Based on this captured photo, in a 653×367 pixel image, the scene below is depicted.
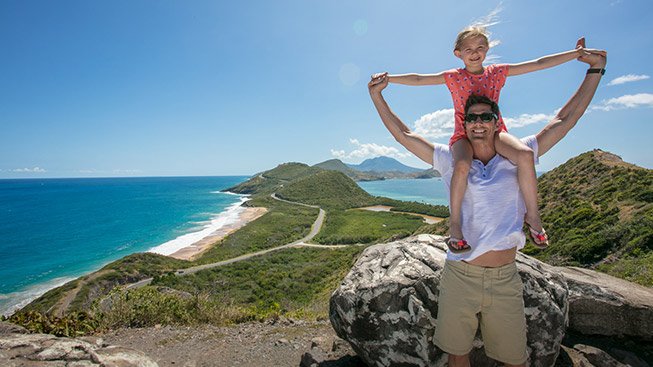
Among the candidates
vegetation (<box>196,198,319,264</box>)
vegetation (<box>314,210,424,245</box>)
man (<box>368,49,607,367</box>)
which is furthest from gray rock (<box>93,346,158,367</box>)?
vegetation (<box>314,210,424,245</box>)

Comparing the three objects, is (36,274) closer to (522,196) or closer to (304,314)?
(304,314)

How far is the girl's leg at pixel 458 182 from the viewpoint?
2.26m

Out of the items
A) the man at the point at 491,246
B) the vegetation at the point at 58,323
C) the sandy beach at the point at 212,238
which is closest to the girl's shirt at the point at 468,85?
the man at the point at 491,246

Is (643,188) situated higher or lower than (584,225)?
higher

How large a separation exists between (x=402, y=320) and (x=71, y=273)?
49.2 metres

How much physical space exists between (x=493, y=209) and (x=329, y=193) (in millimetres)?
104635

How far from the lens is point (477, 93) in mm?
2520

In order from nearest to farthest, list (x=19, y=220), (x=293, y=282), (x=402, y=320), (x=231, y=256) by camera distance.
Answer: (x=402, y=320) → (x=293, y=282) → (x=231, y=256) → (x=19, y=220)

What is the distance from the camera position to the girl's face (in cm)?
250

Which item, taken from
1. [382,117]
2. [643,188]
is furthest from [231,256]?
[382,117]

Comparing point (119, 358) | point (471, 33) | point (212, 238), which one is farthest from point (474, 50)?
point (212, 238)

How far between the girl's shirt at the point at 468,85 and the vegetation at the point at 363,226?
45.9 meters

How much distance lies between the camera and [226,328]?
6242mm

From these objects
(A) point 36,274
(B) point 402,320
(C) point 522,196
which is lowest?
(A) point 36,274
